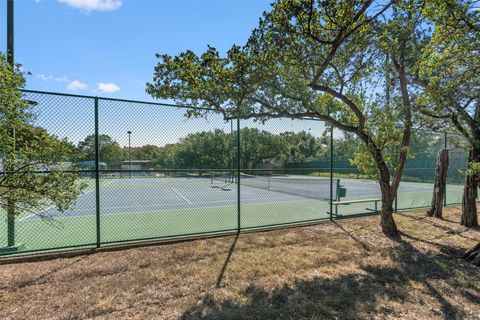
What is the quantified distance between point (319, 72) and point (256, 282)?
11.5ft

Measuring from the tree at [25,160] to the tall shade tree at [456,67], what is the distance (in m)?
5.07

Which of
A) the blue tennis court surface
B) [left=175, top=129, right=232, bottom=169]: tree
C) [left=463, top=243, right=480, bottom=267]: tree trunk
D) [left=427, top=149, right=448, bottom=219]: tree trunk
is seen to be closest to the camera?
[left=463, top=243, right=480, bottom=267]: tree trunk

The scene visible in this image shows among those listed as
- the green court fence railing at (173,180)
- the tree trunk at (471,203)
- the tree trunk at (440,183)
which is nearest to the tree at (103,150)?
the green court fence railing at (173,180)

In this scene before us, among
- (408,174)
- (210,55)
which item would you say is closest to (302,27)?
(210,55)

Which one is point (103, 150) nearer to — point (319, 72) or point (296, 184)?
point (319, 72)

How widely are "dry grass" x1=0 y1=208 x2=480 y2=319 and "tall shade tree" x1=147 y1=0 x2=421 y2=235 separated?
189cm

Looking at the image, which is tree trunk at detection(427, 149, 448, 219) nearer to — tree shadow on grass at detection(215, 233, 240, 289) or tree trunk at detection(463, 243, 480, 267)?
tree trunk at detection(463, 243, 480, 267)

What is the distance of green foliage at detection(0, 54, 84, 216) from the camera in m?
2.99

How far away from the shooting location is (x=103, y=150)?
5.16 metres

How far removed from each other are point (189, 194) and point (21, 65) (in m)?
10.2

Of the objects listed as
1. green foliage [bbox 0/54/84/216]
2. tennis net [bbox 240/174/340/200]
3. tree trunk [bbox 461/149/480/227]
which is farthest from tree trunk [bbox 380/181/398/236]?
green foliage [bbox 0/54/84/216]

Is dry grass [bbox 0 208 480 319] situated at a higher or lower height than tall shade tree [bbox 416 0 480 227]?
lower

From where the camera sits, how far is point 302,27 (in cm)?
402

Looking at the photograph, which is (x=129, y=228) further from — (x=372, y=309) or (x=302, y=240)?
(x=372, y=309)
